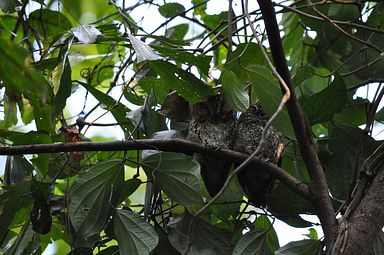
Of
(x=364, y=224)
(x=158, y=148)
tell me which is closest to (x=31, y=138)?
(x=158, y=148)

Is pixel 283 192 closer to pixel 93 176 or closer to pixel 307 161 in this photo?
pixel 307 161

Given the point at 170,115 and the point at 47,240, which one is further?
the point at 47,240


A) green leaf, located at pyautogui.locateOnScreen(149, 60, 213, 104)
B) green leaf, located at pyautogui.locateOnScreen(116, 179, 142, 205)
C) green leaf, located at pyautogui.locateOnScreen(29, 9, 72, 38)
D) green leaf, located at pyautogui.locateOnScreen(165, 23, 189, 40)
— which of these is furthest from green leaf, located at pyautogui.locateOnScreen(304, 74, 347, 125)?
green leaf, located at pyautogui.locateOnScreen(29, 9, 72, 38)

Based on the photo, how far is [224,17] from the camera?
166 centimetres

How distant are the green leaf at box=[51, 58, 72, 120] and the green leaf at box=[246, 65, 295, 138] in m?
0.29

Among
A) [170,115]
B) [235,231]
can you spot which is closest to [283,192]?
[235,231]

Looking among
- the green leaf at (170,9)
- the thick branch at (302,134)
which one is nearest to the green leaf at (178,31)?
the green leaf at (170,9)

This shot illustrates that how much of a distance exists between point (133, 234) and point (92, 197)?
0.10m

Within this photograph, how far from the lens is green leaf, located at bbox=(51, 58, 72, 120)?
1.03 meters

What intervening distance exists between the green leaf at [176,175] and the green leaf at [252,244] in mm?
101

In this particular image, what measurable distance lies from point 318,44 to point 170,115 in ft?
2.22

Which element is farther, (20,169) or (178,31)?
(178,31)

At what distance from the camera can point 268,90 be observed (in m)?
0.99

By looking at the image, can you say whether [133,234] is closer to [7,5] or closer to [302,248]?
[302,248]
